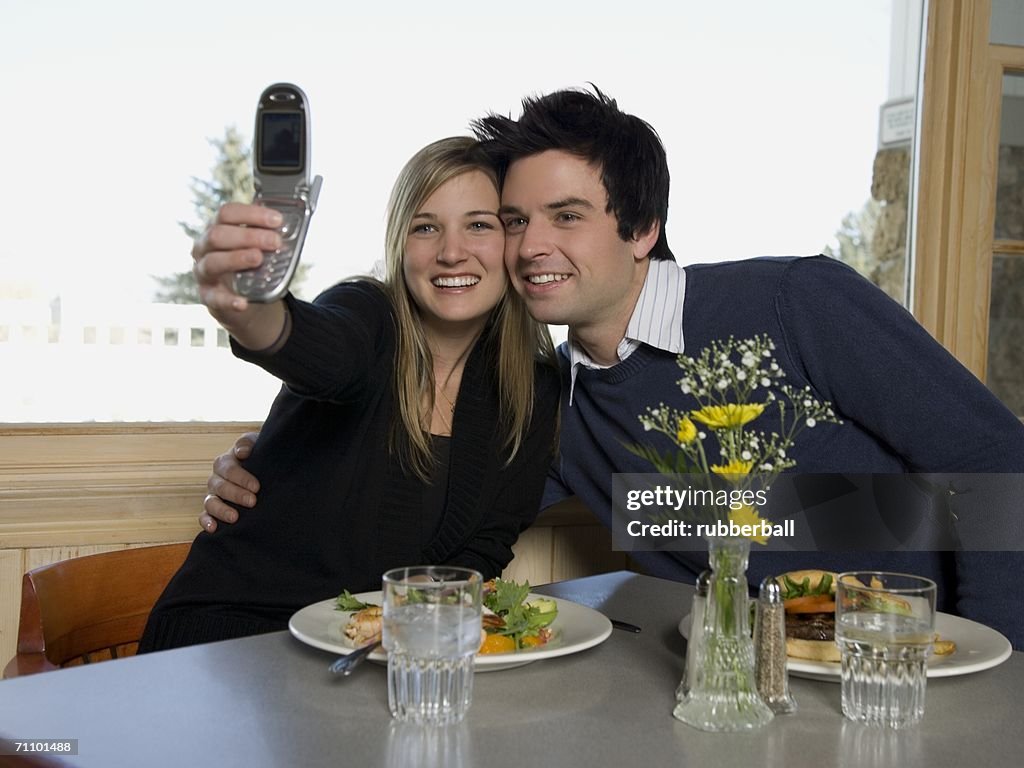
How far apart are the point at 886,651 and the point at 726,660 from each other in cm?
15

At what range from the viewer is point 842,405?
5.83 feet

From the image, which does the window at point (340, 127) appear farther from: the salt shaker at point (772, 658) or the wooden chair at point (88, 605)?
→ the salt shaker at point (772, 658)

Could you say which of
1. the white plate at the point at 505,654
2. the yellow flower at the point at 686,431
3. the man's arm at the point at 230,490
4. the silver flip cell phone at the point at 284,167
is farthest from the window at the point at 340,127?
the yellow flower at the point at 686,431

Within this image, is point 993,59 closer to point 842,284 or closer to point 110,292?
point 842,284

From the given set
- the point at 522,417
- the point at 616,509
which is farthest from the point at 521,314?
the point at 616,509

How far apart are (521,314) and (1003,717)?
1072 mm

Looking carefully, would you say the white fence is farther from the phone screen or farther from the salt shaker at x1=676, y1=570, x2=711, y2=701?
the salt shaker at x1=676, y1=570, x2=711, y2=701

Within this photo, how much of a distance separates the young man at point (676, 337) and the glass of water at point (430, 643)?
0.71 meters

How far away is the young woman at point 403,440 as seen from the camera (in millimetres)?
1685

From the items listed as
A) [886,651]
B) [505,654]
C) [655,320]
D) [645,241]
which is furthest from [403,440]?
[886,651]

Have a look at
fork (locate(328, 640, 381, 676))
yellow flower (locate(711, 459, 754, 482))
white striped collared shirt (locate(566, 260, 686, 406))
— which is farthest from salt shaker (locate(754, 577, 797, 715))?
white striped collared shirt (locate(566, 260, 686, 406))

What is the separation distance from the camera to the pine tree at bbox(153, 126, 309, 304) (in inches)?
88.5

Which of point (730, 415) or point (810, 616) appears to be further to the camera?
point (810, 616)

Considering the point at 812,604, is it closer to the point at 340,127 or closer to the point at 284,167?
the point at 284,167
